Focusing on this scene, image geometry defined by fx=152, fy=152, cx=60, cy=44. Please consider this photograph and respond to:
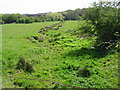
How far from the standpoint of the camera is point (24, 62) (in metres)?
12.5

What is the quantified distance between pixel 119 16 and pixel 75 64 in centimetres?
810

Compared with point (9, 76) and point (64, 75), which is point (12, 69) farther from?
point (64, 75)

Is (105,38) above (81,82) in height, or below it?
above

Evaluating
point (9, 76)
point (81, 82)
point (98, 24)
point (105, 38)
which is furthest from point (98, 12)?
point (9, 76)

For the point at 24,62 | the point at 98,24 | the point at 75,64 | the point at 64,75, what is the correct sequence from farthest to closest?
1. the point at 98,24
2. the point at 75,64
3. the point at 24,62
4. the point at 64,75

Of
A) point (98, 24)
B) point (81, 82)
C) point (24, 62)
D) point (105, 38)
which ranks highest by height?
point (98, 24)

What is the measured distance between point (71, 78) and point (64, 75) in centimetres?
72

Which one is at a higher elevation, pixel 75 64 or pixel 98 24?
pixel 98 24

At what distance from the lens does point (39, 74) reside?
443 inches

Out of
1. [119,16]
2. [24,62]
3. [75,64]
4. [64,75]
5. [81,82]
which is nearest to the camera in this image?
[81,82]

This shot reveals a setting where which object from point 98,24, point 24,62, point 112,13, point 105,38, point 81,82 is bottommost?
point 81,82

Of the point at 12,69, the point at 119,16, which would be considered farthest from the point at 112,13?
the point at 12,69

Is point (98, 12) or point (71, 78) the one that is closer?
point (71, 78)

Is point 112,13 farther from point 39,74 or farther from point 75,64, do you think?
point 39,74
